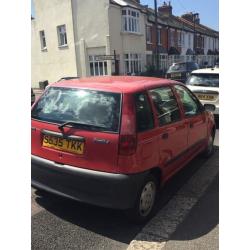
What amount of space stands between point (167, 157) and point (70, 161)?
122 cm

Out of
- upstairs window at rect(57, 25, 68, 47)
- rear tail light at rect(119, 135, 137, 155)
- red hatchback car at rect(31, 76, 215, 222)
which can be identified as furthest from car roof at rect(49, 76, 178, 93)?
upstairs window at rect(57, 25, 68, 47)

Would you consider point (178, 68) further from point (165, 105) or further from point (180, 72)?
point (165, 105)

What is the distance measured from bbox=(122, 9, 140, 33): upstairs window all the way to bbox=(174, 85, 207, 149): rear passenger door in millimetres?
20923

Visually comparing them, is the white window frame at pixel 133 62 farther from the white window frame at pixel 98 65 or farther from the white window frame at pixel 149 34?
the white window frame at pixel 149 34

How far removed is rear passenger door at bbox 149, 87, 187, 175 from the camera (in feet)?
12.6

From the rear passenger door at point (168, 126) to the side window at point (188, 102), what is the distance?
0.96 feet

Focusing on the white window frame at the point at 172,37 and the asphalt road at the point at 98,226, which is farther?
the white window frame at the point at 172,37

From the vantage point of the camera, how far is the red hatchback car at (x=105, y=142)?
327cm

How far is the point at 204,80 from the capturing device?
908 centimetres

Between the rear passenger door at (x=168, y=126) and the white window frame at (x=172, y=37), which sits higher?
the white window frame at (x=172, y=37)

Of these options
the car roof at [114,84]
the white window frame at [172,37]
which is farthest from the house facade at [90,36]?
the car roof at [114,84]

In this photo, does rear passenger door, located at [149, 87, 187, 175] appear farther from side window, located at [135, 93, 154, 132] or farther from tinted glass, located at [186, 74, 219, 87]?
tinted glass, located at [186, 74, 219, 87]

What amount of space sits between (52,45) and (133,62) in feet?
22.5

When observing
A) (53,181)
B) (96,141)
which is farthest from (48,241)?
(96,141)
